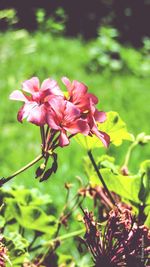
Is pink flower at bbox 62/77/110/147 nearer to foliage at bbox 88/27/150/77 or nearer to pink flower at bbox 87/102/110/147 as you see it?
pink flower at bbox 87/102/110/147

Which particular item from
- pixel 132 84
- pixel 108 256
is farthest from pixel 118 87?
pixel 108 256

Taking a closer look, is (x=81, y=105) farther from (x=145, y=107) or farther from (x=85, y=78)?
(x=85, y=78)

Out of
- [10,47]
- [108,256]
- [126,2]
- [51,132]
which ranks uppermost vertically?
[51,132]

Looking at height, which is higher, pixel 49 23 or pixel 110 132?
pixel 110 132

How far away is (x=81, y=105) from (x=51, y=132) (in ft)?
0.18

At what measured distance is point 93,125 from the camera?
801 mm

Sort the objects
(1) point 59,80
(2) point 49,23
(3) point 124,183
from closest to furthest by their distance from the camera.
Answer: (3) point 124,183, (2) point 49,23, (1) point 59,80

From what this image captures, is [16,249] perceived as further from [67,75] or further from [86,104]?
[67,75]

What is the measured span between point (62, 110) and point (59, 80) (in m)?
3.82

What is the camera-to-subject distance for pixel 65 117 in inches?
30.8

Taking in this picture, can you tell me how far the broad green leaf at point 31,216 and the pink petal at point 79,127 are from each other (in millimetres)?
329

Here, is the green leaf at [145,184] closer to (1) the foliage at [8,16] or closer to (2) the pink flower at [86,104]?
(2) the pink flower at [86,104]

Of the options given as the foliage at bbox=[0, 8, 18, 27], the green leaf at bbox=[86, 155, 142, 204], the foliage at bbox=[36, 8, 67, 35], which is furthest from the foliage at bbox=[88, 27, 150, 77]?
the green leaf at bbox=[86, 155, 142, 204]

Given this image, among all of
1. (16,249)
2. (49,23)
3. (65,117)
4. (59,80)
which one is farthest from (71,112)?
(59,80)
